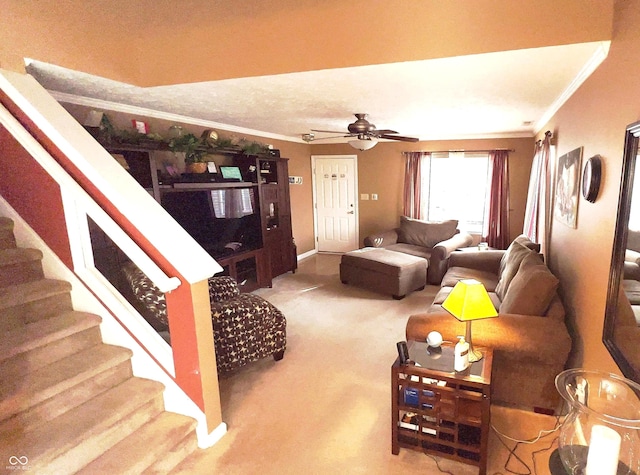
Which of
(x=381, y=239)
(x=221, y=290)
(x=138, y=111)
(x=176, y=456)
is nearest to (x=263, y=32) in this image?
(x=138, y=111)

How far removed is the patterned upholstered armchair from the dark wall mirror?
2139 mm

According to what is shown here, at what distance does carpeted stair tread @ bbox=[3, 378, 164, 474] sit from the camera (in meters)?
1.55

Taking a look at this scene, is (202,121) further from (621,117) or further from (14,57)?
(621,117)

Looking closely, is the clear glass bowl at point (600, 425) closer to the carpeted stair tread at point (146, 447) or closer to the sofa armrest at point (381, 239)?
the carpeted stair tread at point (146, 447)

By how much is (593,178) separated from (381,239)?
364 centimetres

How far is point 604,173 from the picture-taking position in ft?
5.86

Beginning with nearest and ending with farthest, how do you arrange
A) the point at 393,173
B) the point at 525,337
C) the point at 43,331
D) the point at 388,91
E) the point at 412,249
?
the point at 43,331, the point at 525,337, the point at 388,91, the point at 412,249, the point at 393,173

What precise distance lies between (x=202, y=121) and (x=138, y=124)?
0.98 m

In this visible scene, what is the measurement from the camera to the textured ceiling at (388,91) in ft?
7.00

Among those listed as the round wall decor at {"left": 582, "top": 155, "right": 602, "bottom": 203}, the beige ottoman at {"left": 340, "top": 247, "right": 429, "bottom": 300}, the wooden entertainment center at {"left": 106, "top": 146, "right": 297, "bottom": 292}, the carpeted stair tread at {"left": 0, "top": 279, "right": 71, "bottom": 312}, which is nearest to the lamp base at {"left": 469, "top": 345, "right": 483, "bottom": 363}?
the round wall decor at {"left": 582, "top": 155, "right": 602, "bottom": 203}

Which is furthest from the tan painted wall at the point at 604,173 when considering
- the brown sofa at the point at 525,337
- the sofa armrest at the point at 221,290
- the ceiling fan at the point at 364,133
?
the sofa armrest at the point at 221,290

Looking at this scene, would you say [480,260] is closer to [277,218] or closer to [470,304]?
[470,304]

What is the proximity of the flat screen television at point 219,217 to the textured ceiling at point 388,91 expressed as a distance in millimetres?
900

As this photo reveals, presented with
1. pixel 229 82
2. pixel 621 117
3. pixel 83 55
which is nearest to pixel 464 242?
pixel 621 117
